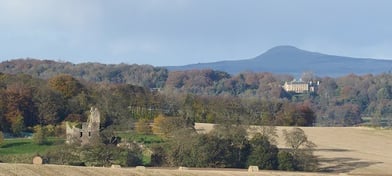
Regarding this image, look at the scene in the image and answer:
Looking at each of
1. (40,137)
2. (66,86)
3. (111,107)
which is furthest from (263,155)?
(66,86)

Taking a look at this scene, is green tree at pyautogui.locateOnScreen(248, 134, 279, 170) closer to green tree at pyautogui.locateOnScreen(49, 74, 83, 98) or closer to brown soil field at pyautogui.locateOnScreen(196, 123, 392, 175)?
brown soil field at pyautogui.locateOnScreen(196, 123, 392, 175)

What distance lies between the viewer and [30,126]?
96.6 metres

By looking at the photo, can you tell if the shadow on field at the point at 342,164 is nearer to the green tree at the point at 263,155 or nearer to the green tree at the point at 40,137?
the green tree at the point at 263,155

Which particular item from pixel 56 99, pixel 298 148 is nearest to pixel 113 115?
pixel 56 99

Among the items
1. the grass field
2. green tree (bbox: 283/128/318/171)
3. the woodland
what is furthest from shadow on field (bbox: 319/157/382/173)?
the grass field

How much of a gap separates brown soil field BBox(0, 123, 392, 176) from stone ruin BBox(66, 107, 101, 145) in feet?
31.4

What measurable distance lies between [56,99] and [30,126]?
4.26m

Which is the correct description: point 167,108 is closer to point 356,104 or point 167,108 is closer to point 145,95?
point 145,95

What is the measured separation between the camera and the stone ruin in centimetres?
7675

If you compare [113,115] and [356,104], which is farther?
[356,104]

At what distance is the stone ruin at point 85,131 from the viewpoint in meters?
76.8

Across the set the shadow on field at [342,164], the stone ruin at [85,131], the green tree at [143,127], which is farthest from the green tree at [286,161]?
the green tree at [143,127]

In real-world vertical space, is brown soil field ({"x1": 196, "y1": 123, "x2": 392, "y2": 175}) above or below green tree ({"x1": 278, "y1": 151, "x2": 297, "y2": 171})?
below

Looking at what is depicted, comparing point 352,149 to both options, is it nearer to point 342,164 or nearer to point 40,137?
point 342,164
